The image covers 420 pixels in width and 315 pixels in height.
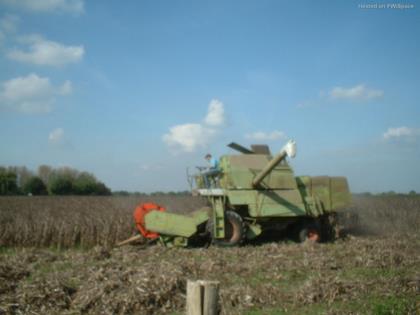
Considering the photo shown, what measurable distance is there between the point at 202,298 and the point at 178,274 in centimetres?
405

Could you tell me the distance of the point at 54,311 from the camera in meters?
5.67

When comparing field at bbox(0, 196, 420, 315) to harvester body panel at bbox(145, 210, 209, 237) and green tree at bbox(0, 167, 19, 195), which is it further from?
green tree at bbox(0, 167, 19, 195)

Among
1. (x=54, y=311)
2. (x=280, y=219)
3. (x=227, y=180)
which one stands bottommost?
(x=54, y=311)

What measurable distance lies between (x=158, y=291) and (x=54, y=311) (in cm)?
144

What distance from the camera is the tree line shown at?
48584 millimetres

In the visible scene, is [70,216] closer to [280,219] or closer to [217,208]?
[217,208]

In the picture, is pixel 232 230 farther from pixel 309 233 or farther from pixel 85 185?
pixel 85 185

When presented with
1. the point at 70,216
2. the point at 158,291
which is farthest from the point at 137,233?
the point at 158,291

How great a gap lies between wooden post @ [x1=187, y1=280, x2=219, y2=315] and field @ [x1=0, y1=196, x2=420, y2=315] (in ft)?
A: 8.57

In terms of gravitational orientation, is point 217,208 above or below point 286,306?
above

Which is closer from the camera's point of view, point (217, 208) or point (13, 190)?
point (217, 208)

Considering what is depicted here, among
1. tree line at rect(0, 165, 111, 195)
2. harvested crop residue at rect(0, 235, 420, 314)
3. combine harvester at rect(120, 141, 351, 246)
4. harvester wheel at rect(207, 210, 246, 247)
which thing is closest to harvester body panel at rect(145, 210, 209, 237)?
combine harvester at rect(120, 141, 351, 246)

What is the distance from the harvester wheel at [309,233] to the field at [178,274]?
0.65 metres

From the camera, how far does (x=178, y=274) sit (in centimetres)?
697
